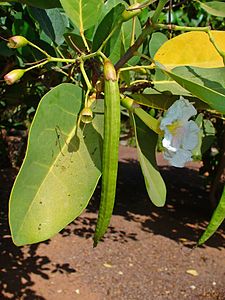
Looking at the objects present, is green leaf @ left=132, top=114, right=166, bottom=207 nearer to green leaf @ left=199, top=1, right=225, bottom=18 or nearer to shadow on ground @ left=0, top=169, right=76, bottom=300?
green leaf @ left=199, top=1, right=225, bottom=18

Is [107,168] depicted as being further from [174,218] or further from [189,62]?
[174,218]

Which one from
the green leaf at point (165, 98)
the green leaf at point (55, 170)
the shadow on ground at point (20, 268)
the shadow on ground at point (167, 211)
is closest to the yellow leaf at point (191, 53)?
the green leaf at point (165, 98)

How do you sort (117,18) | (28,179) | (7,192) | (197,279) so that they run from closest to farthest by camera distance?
(28,179)
(117,18)
(197,279)
(7,192)

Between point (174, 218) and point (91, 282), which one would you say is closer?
point (91, 282)

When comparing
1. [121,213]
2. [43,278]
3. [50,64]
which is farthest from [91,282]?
[50,64]

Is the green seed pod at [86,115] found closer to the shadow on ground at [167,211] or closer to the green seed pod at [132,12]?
the green seed pod at [132,12]

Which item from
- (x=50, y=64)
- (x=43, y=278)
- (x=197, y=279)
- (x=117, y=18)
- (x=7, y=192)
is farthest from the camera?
(x=7, y=192)

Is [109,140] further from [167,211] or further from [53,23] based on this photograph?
[167,211]
